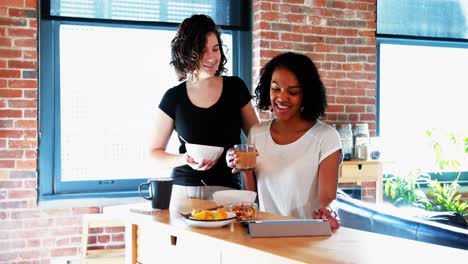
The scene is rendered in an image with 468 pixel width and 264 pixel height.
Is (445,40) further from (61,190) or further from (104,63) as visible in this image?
(61,190)

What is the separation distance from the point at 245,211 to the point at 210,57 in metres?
0.88

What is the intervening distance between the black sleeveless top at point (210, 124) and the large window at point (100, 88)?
5.44 ft

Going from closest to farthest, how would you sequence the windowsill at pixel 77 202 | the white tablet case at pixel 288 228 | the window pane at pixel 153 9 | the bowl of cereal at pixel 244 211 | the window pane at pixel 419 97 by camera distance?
the white tablet case at pixel 288 228, the bowl of cereal at pixel 244 211, the windowsill at pixel 77 202, the window pane at pixel 153 9, the window pane at pixel 419 97

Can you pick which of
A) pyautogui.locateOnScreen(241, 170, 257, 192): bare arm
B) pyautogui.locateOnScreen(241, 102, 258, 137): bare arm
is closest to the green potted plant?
pyautogui.locateOnScreen(241, 102, 258, 137): bare arm

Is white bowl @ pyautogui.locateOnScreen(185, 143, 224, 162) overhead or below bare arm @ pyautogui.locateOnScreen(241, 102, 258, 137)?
below

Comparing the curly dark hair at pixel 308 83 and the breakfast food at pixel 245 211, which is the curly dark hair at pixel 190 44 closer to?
the curly dark hair at pixel 308 83

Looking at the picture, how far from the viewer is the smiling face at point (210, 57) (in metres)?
2.53

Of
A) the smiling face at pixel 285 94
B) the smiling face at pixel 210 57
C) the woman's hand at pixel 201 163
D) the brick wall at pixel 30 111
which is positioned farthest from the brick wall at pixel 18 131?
the smiling face at pixel 285 94

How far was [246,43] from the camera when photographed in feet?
15.5

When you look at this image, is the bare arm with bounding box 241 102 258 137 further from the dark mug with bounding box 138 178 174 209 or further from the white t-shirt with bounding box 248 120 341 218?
the dark mug with bounding box 138 178 174 209

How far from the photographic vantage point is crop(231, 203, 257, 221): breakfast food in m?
1.87

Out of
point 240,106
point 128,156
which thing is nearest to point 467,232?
point 240,106

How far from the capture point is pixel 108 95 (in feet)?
14.5

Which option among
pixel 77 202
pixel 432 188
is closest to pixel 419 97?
pixel 432 188
